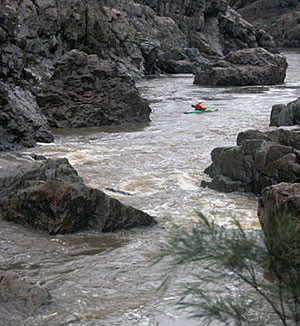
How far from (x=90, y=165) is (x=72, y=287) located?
20.8 ft

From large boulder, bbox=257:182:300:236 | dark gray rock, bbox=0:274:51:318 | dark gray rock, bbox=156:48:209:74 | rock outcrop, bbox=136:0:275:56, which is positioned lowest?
dark gray rock, bbox=156:48:209:74

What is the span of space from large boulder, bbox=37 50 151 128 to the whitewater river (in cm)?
76

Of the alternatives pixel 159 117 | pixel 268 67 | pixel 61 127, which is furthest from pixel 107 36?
pixel 61 127

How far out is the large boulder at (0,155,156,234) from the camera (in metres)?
6.52

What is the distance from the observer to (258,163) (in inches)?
360

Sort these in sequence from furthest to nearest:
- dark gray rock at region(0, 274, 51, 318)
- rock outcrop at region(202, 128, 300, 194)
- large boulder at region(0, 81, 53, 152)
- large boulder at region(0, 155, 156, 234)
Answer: large boulder at region(0, 81, 53, 152) → rock outcrop at region(202, 128, 300, 194) → large boulder at region(0, 155, 156, 234) → dark gray rock at region(0, 274, 51, 318)

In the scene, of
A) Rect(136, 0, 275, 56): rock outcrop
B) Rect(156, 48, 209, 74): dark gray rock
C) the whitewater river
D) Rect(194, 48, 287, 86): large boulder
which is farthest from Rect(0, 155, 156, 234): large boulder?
Rect(136, 0, 275, 56): rock outcrop

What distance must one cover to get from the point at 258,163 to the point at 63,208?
3.75 m

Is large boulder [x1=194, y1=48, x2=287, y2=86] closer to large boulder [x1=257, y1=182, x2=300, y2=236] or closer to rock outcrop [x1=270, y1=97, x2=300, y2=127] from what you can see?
rock outcrop [x1=270, y1=97, x2=300, y2=127]

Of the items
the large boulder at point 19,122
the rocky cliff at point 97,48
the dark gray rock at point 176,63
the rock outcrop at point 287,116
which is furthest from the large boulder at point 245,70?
the large boulder at point 19,122

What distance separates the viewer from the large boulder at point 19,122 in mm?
12805

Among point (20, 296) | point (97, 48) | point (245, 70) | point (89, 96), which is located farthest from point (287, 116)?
point (97, 48)

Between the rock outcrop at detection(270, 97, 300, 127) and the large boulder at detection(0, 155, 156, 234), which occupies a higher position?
the large boulder at detection(0, 155, 156, 234)

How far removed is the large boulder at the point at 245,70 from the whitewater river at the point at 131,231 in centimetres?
1218
